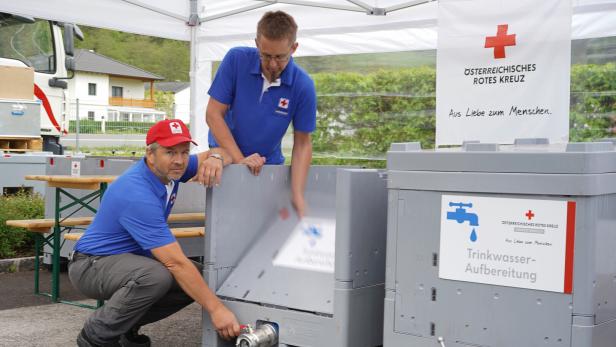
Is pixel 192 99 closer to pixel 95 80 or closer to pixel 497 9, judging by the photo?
pixel 497 9

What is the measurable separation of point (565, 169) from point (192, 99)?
7072mm

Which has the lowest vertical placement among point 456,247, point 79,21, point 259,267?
point 259,267

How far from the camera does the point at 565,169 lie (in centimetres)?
235

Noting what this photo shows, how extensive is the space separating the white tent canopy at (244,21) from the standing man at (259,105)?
11.6 ft

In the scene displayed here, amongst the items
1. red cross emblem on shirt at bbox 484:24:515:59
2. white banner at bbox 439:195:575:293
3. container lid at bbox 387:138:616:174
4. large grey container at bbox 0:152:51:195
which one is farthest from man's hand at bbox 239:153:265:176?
large grey container at bbox 0:152:51:195

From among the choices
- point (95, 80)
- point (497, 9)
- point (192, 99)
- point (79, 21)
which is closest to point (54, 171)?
point (79, 21)

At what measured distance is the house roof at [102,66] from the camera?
67.1m

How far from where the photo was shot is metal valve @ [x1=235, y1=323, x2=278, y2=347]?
2.98 m

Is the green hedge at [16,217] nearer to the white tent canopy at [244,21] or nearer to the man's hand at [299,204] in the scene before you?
the white tent canopy at [244,21]

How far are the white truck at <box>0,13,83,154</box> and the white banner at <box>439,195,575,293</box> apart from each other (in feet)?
30.2

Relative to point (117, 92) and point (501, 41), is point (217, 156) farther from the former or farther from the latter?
point (117, 92)

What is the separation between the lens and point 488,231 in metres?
2.50

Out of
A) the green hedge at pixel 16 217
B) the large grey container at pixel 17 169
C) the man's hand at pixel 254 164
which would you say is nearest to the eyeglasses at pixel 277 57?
the man's hand at pixel 254 164

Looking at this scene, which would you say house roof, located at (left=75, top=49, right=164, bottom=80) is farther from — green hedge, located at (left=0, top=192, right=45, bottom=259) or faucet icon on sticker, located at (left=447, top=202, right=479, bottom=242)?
faucet icon on sticker, located at (left=447, top=202, right=479, bottom=242)
